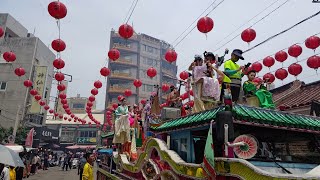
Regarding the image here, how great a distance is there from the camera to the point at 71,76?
2712 cm

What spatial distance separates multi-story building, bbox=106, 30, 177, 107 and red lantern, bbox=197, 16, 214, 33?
37682 millimetres

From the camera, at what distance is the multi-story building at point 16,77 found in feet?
109

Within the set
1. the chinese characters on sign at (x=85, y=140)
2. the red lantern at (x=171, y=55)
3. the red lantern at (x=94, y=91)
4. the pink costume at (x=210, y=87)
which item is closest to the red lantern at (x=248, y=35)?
the red lantern at (x=171, y=55)

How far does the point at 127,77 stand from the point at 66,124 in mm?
16823

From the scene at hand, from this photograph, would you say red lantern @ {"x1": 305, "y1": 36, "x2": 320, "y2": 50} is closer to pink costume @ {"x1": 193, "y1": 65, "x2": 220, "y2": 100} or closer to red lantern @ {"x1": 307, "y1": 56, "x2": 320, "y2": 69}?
red lantern @ {"x1": 307, "y1": 56, "x2": 320, "y2": 69}

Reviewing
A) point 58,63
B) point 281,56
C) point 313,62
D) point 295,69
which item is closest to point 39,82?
point 58,63

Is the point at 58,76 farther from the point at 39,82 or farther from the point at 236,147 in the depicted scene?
the point at 39,82

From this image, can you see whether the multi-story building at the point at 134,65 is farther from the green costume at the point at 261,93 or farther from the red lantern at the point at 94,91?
the green costume at the point at 261,93

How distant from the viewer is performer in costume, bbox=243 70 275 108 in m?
5.84

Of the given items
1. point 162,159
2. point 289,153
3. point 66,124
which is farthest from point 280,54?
point 66,124

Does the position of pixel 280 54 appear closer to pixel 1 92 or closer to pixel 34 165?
pixel 34 165

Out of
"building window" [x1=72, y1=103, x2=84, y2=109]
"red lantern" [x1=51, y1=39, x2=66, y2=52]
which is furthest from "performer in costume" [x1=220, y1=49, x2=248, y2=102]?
"building window" [x1=72, y1=103, x2=84, y2=109]

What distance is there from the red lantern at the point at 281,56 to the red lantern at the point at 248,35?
1.87 m

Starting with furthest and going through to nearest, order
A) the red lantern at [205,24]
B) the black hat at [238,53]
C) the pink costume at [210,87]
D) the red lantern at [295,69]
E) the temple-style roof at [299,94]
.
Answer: the temple-style roof at [299,94] < the red lantern at [295,69] < the red lantern at [205,24] < the black hat at [238,53] < the pink costume at [210,87]
